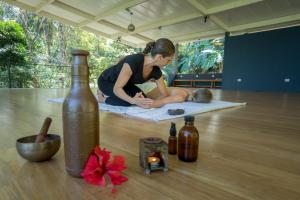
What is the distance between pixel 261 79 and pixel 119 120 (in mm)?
6668

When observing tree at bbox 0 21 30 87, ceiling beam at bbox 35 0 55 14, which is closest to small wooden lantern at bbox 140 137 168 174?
tree at bbox 0 21 30 87

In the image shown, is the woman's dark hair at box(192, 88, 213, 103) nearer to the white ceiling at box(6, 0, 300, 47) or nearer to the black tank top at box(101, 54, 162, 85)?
the black tank top at box(101, 54, 162, 85)

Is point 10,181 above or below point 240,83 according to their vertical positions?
below

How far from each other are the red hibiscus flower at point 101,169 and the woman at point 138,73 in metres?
1.09

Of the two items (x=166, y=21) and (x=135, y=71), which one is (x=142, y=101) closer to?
(x=135, y=71)

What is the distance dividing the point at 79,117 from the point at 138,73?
123cm

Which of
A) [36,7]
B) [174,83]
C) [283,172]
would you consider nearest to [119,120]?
[283,172]

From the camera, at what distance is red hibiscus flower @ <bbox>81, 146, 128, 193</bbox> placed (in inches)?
20.4

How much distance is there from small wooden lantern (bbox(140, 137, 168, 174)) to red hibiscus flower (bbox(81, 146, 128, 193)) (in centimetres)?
8

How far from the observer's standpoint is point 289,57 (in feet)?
20.4

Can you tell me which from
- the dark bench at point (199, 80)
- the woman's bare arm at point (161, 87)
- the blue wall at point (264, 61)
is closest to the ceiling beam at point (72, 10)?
the dark bench at point (199, 80)

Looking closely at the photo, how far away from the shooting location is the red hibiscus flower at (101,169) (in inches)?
20.4

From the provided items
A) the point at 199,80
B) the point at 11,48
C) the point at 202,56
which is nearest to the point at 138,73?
the point at 11,48

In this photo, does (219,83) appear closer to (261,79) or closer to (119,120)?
(261,79)
